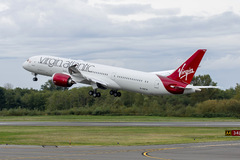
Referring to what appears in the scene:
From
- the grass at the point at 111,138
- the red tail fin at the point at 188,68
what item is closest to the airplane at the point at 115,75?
the red tail fin at the point at 188,68

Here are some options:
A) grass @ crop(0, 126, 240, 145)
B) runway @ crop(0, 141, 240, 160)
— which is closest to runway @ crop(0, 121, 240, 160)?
runway @ crop(0, 141, 240, 160)

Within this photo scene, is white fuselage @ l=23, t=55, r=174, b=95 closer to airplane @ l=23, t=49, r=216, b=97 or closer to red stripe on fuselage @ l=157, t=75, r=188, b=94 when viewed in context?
airplane @ l=23, t=49, r=216, b=97

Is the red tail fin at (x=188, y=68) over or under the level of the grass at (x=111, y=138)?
over

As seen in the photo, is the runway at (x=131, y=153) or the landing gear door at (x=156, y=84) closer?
the runway at (x=131, y=153)

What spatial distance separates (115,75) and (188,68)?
42.0ft

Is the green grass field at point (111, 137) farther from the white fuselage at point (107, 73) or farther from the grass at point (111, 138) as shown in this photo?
the white fuselage at point (107, 73)

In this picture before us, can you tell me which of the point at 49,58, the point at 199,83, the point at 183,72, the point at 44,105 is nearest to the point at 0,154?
the point at 183,72

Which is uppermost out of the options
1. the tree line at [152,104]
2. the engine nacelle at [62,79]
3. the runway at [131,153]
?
the engine nacelle at [62,79]

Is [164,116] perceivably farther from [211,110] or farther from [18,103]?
[18,103]

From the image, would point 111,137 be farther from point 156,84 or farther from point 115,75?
A: point 115,75

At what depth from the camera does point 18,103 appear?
163500mm

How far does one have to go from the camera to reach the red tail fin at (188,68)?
77812mm

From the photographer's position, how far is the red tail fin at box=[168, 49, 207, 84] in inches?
3063

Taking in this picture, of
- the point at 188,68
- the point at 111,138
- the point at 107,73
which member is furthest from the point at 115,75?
the point at 111,138
